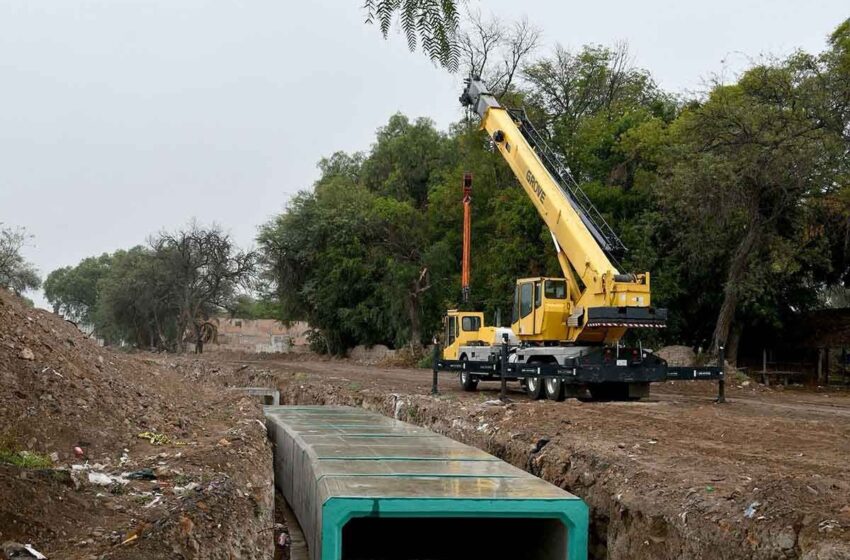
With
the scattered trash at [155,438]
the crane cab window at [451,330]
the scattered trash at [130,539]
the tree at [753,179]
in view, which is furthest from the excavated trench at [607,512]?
the tree at [753,179]

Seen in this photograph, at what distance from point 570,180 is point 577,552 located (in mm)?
14293

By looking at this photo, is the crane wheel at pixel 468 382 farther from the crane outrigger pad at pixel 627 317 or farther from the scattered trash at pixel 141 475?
the scattered trash at pixel 141 475

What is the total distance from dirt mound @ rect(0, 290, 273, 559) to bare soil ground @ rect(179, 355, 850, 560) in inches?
135

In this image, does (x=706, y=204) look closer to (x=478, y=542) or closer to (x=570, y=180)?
(x=570, y=180)

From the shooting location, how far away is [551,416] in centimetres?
1314

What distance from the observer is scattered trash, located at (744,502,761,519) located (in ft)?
20.7

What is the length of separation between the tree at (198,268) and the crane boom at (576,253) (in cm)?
3466

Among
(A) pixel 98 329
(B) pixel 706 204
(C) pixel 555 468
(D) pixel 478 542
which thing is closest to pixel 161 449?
(D) pixel 478 542

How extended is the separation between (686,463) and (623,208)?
2318 cm

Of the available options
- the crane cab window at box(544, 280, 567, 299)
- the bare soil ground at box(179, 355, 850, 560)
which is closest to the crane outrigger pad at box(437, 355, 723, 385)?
the bare soil ground at box(179, 355, 850, 560)

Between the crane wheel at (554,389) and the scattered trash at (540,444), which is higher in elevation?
the crane wheel at (554,389)

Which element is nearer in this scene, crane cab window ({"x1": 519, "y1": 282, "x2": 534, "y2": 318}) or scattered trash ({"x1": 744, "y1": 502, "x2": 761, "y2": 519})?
scattered trash ({"x1": 744, "y1": 502, "x2": 761, "y2": 519})

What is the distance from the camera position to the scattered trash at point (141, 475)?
7.82 m

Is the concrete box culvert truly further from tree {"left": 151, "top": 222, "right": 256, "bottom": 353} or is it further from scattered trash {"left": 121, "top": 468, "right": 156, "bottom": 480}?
tree {"left": 151, "top": 222, "right": 256, "bottom": 353}
